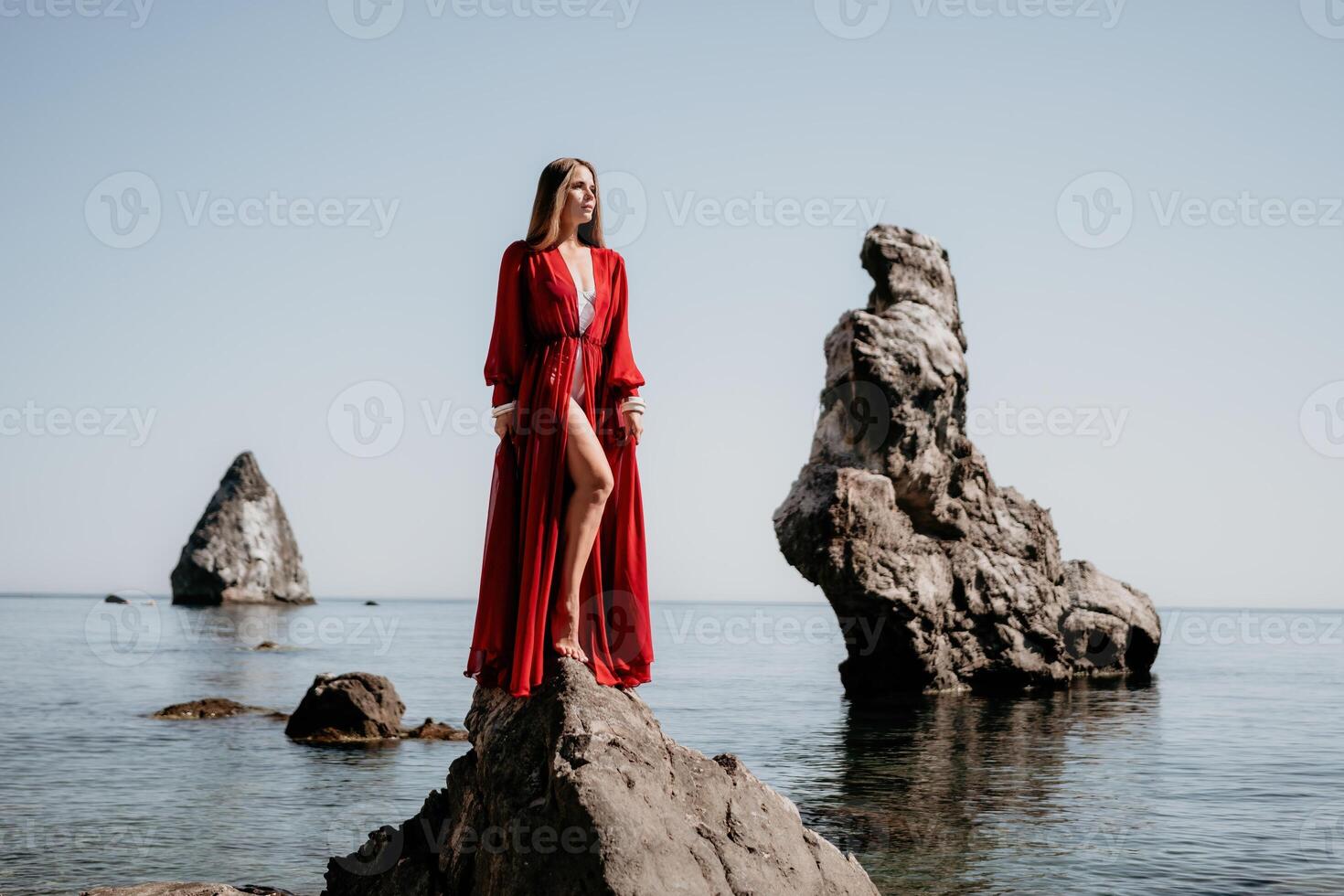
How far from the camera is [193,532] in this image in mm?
98812

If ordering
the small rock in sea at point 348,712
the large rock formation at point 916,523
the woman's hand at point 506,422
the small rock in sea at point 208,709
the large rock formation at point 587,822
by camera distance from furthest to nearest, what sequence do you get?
the small rock in sea at point 208,709 → the large rock formation at point 916,523 → the small rock in sea at point 348,712 → the woman's hand at point 506,422 → the large rock formation at point 587,822

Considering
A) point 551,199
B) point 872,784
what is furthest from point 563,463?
point 872,784

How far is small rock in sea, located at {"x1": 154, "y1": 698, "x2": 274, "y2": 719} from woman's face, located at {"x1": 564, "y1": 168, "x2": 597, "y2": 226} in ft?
67.7

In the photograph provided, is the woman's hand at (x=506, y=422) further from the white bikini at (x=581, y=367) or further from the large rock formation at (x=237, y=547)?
the large rock formation at (x=237, y=547)

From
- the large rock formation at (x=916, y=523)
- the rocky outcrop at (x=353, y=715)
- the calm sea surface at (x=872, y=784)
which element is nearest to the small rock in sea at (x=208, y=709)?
the calm sea surface at (x=872, y=784)

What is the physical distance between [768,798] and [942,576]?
61.7ft

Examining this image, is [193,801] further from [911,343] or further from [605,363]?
[911,343]

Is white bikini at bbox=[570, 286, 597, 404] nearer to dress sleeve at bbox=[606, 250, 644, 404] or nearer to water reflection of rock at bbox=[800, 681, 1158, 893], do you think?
dress sleeve at bbox=[606, 250, 644, 404]

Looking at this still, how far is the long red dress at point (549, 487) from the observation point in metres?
7.00

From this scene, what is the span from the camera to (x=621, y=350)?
24.3ft

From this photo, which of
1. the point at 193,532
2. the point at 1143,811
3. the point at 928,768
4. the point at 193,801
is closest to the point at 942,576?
the point at 928,768

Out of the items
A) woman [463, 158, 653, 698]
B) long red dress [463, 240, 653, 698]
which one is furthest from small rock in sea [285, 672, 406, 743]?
woman [463, 158, 653, 698]

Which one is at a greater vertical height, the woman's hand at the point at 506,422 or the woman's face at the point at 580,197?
the woman's face at the point at 580,197

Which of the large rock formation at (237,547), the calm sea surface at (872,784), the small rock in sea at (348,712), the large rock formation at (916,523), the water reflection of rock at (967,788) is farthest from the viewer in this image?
the large rock formation at (237,547)
